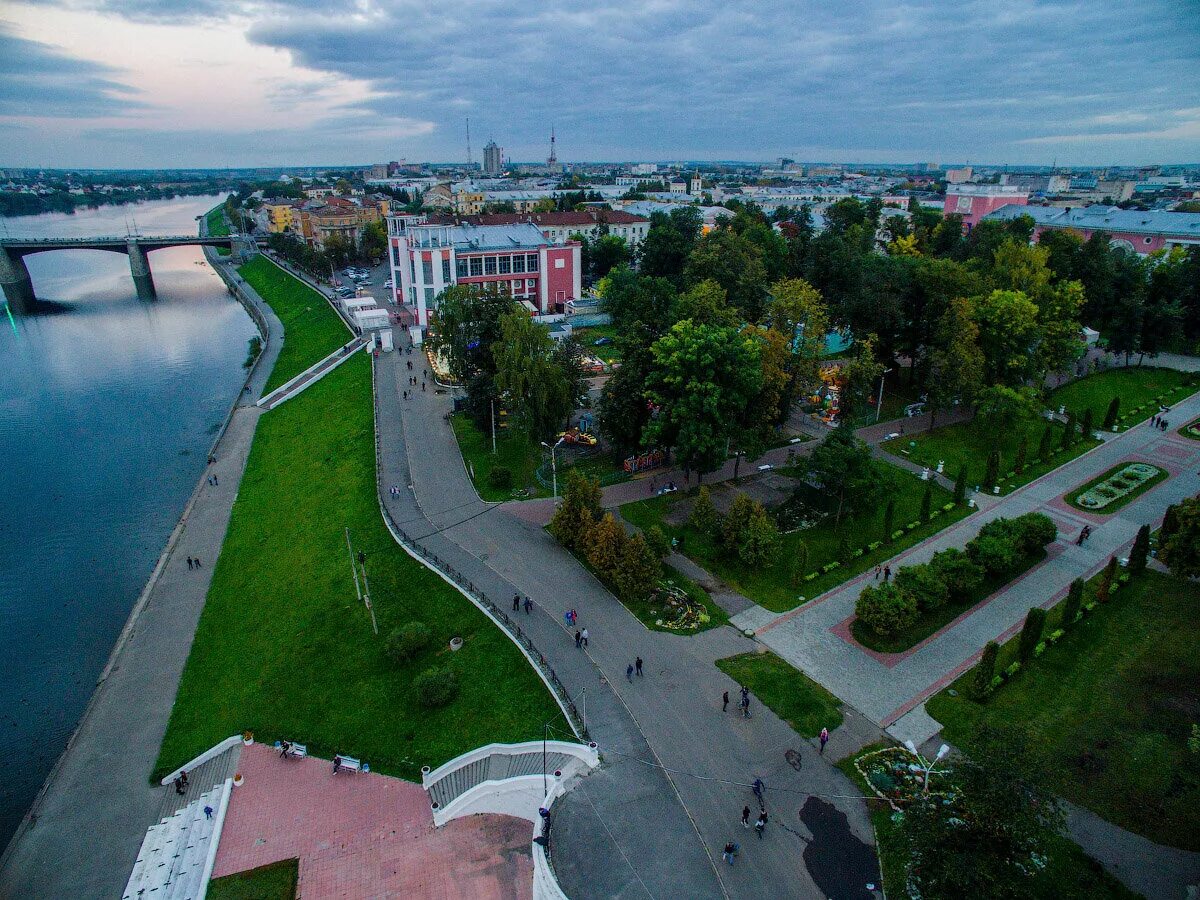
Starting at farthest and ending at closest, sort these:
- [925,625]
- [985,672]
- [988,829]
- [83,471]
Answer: [83,471] < [925,625] < [985,672] < [988,829]

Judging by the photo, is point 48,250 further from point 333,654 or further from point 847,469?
point 847,469

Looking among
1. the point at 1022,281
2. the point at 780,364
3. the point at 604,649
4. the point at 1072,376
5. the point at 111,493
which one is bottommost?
the point at 111,493

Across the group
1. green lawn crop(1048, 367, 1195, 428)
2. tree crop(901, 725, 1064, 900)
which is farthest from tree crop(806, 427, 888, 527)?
green lawn crop(1048, 367, 1195, 428)

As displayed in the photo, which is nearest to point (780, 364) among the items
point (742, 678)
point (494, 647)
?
point (742, 678)

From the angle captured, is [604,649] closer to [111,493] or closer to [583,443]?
[583,443]

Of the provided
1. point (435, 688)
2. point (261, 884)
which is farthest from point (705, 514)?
point (261, 884)

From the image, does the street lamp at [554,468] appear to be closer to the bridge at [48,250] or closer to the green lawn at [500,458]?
the green lawn at [500,458]
